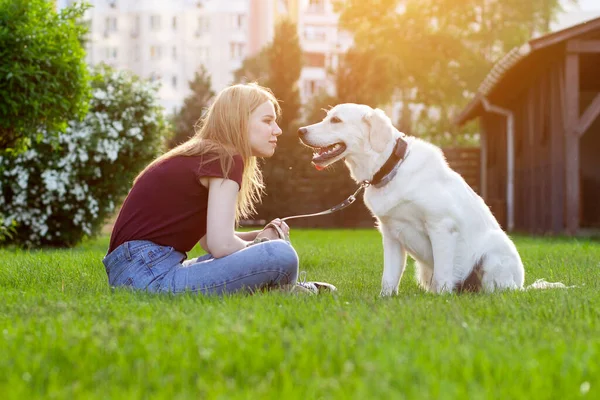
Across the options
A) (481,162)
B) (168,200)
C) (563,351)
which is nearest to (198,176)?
(168,200)

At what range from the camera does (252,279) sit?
15.0ft

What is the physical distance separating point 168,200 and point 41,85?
4452 mm

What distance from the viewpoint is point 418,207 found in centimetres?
498

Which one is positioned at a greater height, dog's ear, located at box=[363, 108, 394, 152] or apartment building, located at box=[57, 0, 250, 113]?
apartment building, located at box=[57, 0, 250, 113]

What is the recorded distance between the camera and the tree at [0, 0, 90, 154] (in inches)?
→ 320

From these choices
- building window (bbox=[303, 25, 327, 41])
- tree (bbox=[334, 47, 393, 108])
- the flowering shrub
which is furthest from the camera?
building window (bbox=[303, 25, 327, 41])

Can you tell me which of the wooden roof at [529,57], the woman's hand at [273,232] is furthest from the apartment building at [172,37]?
the woman's hand at [273,232]

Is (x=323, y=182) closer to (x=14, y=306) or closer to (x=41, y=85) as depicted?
(x=41, y=85)

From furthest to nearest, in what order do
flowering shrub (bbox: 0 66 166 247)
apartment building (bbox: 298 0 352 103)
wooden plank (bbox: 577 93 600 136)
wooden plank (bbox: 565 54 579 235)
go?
apartment building (bbox: 298 0 352 103) → wooden plank (bbox: 565 54 579 235) → wooden plank (bbox: 577 93 600 136) → flowering shrub (bbox: 0 66 166 247)

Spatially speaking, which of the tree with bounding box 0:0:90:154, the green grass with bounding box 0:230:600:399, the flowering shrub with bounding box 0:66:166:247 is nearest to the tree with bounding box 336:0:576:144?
the flowering shrub with bounding box 0:66:166:247

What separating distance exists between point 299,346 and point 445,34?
1347 inches

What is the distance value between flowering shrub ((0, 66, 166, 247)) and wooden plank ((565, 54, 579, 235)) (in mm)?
6671

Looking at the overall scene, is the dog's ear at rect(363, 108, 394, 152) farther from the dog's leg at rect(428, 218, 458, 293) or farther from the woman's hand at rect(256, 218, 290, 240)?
the woman's hand at rect(256, 218, 290, 240)

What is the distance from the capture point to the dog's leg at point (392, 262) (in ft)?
17.0
